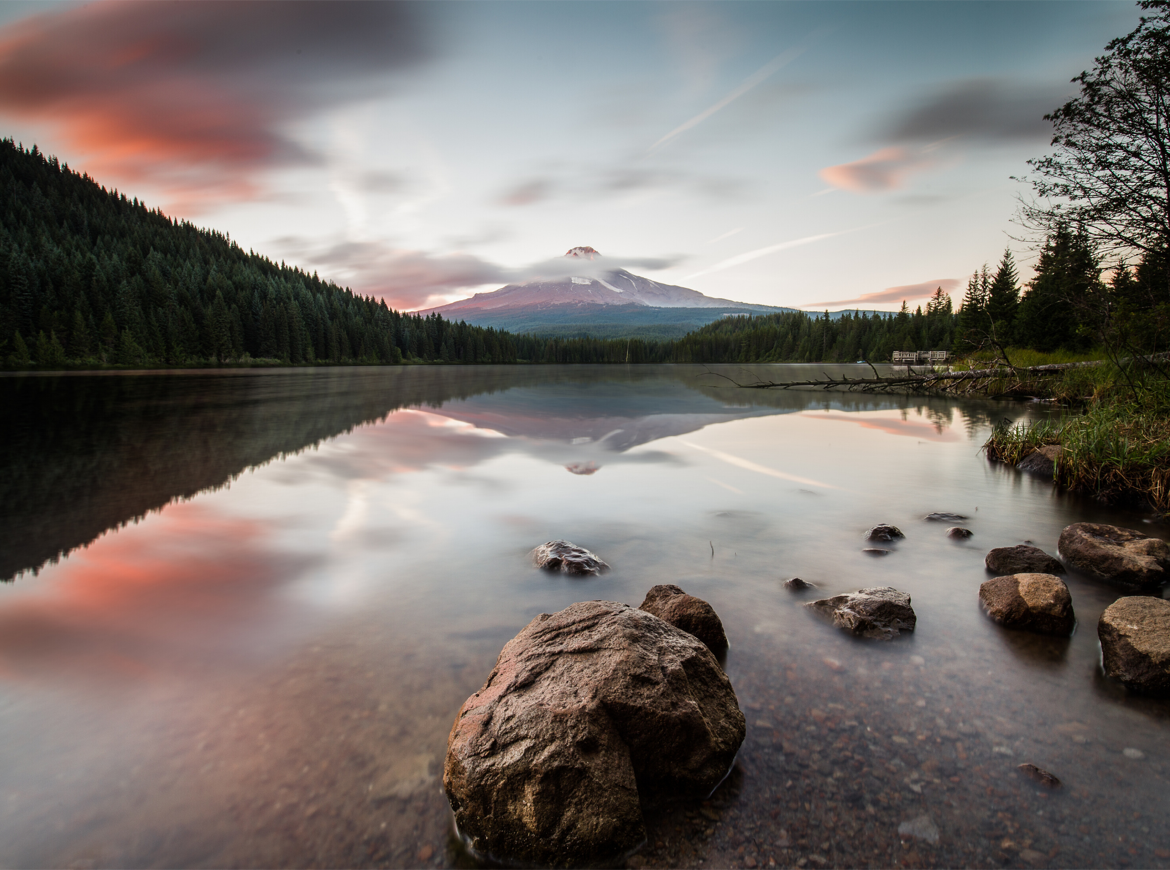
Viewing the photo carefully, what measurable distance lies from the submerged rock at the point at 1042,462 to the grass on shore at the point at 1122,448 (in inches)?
13.5

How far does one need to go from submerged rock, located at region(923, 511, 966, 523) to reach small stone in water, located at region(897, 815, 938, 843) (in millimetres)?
7655

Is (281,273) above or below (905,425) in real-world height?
above

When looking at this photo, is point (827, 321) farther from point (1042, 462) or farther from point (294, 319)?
point (1042, 462)

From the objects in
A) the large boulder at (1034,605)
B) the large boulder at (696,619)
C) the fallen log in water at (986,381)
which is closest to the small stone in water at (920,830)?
the large boulder at (696,619)

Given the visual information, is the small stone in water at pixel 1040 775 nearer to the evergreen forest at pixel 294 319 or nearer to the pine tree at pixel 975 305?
the evergreen forest at pixel 294 319

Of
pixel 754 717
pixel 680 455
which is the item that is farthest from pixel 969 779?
pixel 680 455

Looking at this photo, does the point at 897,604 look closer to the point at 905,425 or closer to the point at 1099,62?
the point at 1099,62

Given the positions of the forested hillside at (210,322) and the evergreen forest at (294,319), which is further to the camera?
the forested hillside at (210,322)

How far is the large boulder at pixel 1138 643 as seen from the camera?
4.38 m

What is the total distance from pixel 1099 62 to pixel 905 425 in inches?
540

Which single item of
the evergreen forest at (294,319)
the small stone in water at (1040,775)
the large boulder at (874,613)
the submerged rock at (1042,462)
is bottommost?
the small stone in water at (1040,775)

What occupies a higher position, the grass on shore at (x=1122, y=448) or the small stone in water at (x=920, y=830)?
the grass on shore at (x=1122, y=448)

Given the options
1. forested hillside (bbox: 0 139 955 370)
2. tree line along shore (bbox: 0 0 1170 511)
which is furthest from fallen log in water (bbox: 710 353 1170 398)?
forested hillside (bbox: 0 139 955 370)

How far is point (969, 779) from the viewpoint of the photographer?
353cm
